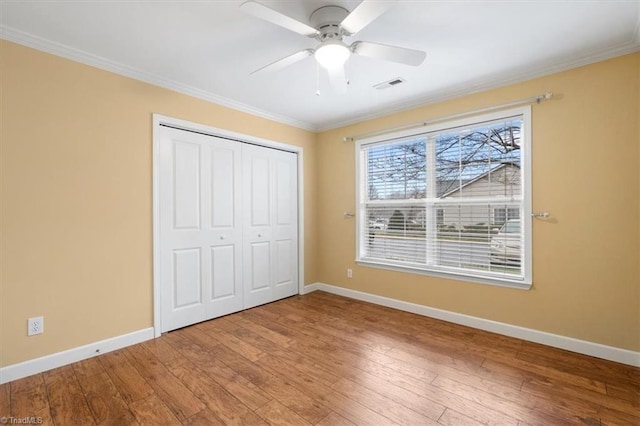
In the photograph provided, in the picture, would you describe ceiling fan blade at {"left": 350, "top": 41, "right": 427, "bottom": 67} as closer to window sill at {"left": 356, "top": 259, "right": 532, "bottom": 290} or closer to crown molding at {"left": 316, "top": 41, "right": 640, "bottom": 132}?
crown molding at {"left": 316, "top": 41, "right": 640, "bottom": 132}

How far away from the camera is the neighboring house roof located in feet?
9.54

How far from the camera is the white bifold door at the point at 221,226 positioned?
298cm

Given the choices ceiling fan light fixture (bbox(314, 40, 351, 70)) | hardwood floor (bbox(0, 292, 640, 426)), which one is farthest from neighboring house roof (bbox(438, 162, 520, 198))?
ceiling fan light fixture (bbox(314, 40, 351, 70))

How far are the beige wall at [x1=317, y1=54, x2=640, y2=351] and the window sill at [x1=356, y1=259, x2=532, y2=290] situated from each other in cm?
6

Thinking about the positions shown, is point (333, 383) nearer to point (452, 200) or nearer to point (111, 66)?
point (452, 200)

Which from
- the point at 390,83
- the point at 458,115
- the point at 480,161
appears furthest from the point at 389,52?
the point at 480,161

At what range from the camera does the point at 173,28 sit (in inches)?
81.7

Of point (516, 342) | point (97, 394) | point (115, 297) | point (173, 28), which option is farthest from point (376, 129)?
point (97, 394)

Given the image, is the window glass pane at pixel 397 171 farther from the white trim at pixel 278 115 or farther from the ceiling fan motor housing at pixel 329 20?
the ceiling fan motor housing at pixel 329 20

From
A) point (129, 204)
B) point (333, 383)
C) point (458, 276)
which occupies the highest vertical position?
point (129, 204)

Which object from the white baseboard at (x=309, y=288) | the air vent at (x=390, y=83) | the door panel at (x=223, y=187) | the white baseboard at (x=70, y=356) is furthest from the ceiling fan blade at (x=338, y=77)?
the white baseboard at (x=309, y=288)

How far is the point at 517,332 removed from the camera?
277cm

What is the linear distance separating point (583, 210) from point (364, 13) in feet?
7.98

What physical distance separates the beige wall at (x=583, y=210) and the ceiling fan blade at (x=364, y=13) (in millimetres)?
1964
